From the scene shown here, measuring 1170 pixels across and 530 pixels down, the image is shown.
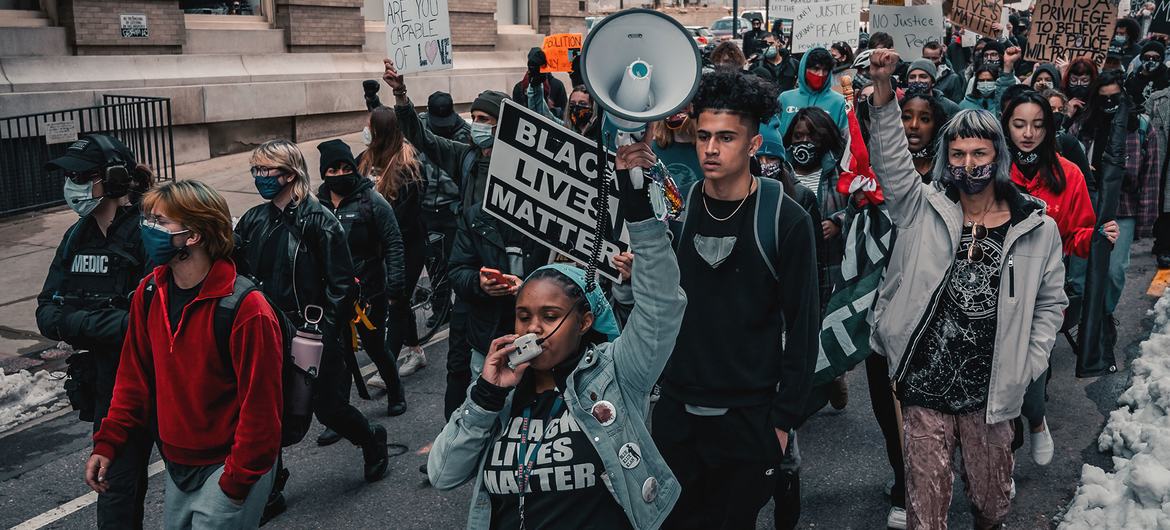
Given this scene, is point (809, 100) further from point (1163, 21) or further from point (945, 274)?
point (1163, 21)

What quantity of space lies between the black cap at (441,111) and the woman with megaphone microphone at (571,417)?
18.1ft

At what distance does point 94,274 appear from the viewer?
4.63 metres

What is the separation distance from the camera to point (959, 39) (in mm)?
18984

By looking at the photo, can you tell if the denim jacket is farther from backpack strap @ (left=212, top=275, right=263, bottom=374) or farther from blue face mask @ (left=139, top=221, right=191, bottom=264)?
blue face mask @ (left=139, top=221, right=191, bottom=264)

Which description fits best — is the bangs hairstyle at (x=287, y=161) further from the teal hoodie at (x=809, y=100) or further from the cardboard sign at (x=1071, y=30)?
Answer: the cardboard sign at (x=1071, y=30)

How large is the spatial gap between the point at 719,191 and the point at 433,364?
4389 millimetres

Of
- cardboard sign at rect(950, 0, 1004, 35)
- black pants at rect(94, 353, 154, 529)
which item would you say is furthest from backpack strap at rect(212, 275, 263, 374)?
cardboard sign at rect(950, 0, 1004, 35)

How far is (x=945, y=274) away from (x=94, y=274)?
3.50 meters

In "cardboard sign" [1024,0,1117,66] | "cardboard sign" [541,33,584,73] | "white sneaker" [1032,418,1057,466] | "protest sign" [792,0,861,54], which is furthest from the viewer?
"cardboard sign" [541,33,584,73]

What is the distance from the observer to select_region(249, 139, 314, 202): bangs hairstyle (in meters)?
5.38

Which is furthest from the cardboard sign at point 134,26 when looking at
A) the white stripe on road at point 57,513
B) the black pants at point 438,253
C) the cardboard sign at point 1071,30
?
the cardboard sign at point 1071,30

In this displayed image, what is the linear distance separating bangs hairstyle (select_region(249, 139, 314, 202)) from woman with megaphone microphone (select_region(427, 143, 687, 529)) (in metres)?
2.77

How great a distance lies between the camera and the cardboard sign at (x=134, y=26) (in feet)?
44.7

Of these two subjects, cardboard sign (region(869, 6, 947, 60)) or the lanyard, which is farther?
cardboard sign (region(869, 6, 947, 60))
